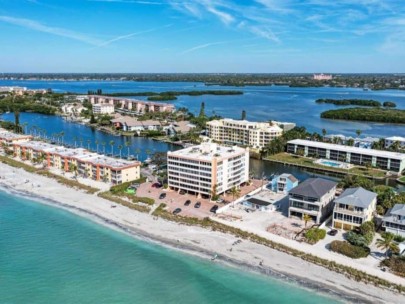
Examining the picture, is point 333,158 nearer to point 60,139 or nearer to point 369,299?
point 369,299

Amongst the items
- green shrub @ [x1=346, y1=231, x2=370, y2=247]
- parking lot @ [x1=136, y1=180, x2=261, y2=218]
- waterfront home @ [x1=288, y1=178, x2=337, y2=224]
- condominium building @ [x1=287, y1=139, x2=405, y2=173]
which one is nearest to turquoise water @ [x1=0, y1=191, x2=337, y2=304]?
parking lot @ [x1=136, y1=180, x2=261, y2=218]

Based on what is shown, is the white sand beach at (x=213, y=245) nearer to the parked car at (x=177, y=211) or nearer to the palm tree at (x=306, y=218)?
the parked car at (x=177, y=211)

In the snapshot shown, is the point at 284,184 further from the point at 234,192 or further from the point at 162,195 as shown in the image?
the point at 162,195

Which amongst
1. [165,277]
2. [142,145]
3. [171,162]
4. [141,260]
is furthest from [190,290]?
[142,145]

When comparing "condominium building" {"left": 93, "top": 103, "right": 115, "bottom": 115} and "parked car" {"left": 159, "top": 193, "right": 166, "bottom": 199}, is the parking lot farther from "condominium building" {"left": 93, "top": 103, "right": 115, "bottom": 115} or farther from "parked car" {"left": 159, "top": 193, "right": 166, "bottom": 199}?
"condominium building" {"left": 93, "top": 103, "right": 115, "bottom": 115}

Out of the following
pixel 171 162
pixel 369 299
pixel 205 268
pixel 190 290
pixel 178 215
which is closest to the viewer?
pixel 369 299
